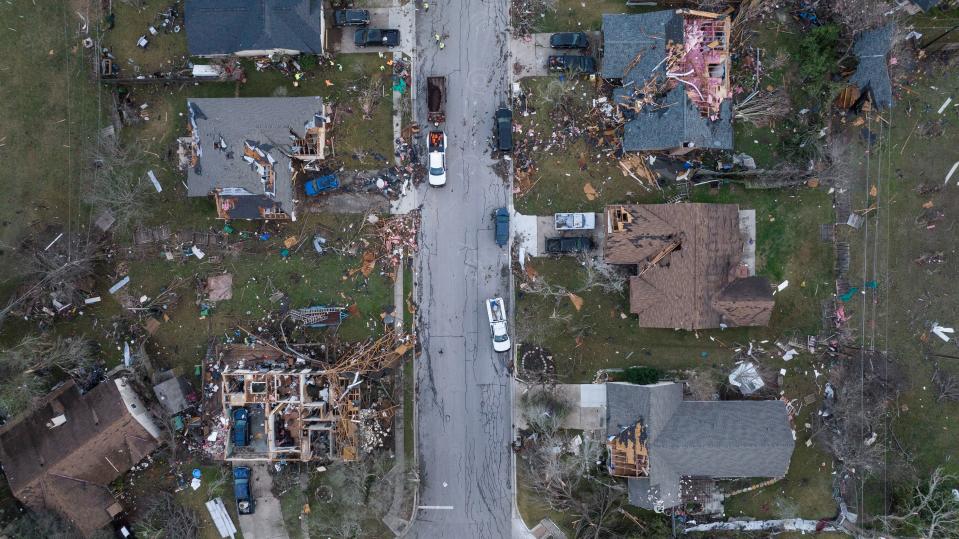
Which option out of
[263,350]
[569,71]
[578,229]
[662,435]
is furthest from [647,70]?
[263,350]

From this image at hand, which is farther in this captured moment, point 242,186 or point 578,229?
point 578,229

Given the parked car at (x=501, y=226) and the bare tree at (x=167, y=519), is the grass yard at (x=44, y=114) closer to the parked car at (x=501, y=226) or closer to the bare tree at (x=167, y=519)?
the bare tree at (x=167, y=519)

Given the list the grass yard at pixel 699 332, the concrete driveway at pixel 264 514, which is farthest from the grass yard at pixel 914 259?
the concrete driveway at pixel 264 514

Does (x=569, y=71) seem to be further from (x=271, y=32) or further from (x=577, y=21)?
(x=271, y=32)

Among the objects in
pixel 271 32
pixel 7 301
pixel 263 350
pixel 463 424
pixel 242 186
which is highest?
pixel 271 32

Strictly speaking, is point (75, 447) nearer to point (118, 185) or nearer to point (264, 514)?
point (264, 514)

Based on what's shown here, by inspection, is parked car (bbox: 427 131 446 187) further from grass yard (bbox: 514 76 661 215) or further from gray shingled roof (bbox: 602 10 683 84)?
gray shingled roof (bbox: 602 10 683 84)

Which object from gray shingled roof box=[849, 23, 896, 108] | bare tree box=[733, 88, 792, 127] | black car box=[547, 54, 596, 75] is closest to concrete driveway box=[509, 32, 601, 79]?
black car box=[547, 54, 596, 75]

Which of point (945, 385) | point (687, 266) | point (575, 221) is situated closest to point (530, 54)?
point (575, 221)
